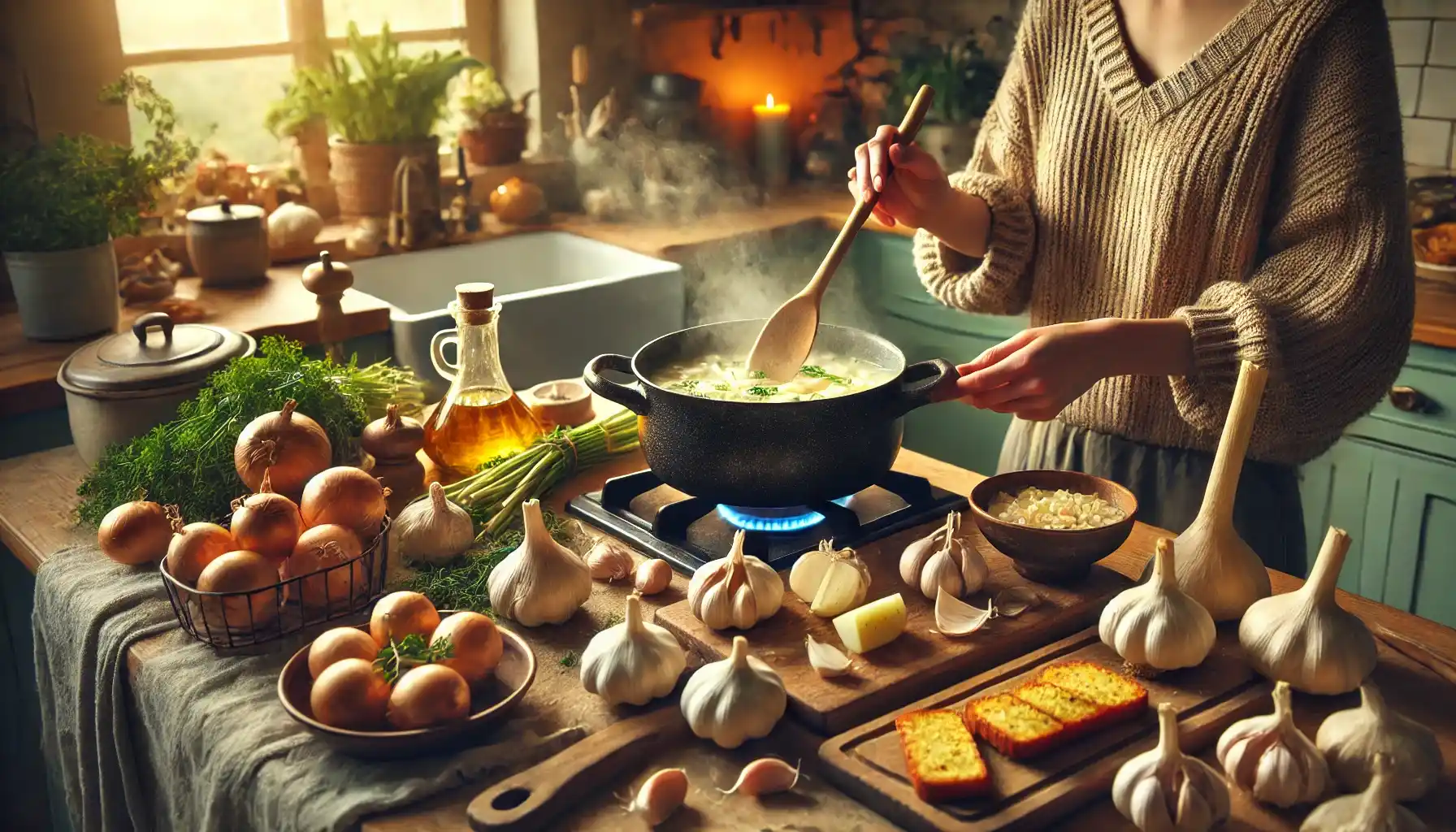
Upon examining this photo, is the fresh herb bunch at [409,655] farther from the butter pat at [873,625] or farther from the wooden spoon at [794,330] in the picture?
the wooden spoon at [794,330]

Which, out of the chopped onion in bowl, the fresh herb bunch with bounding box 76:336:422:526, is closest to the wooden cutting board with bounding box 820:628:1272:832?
the chopped onion in bowl

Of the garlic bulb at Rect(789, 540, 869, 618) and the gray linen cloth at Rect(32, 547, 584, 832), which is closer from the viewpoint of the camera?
the gray linen cloth at Rect(32, 547, 584, 832)

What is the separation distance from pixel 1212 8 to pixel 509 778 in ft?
4.11

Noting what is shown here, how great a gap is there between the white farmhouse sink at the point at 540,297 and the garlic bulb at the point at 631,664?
1278mm

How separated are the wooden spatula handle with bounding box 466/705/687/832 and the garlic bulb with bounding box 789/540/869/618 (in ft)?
0.67

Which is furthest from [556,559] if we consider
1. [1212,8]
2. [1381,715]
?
[1212,8]

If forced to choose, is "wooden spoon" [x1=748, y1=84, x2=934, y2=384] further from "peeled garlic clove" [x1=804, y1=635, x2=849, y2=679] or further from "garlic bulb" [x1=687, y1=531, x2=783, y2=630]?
"peeled garlic clove" [x1=804, y1=635, x2=849, y2=679]

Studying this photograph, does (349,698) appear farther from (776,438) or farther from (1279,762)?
(1279,762)

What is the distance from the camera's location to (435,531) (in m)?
1.37

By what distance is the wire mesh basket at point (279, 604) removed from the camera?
3.92 ft

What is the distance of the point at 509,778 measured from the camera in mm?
967

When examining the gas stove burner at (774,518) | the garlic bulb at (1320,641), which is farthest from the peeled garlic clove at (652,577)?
the garlic bulb at (1320,641)

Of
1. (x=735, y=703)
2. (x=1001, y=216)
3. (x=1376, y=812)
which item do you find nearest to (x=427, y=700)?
(x=735, y=703)

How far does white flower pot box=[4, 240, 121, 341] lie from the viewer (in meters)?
2.13
